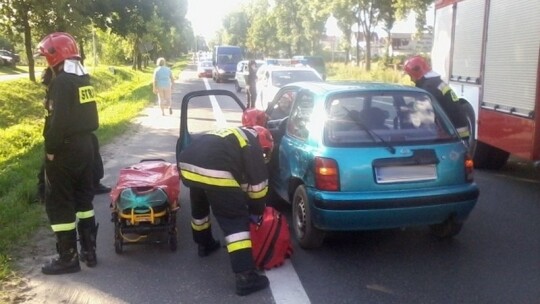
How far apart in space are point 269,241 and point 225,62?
122 ft

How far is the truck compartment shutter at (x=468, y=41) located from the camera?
A: 8.73 m

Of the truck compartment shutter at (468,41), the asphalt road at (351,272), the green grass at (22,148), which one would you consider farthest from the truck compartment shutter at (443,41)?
the green grass at (22,148)

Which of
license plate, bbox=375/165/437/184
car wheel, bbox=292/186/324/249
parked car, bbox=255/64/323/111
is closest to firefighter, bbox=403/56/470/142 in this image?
license plate, bbox=375/165/437/184

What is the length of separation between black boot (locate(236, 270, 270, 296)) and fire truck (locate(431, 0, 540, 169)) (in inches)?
155

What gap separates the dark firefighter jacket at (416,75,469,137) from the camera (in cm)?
689

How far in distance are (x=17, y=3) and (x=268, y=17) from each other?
52.3 metres

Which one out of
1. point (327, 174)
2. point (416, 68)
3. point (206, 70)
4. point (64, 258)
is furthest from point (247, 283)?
point (206, 70)

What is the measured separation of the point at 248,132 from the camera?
187 inches

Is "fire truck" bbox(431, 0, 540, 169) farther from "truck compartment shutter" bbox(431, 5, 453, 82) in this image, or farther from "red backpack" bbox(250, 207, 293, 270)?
"red backpack" bbox(250, 207, 293, 270)

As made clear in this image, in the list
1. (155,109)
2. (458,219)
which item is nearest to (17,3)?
(155,109)

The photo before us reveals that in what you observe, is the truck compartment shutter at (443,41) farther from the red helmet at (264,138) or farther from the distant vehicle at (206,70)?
the distant vehicle at (206,70)

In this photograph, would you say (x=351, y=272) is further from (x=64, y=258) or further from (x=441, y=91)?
(x=441, y=91)

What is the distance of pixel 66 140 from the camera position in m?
4.80

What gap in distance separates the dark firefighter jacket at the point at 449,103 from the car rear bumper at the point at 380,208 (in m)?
1.89
